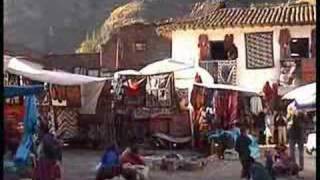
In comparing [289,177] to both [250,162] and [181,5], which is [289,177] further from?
[181,5]

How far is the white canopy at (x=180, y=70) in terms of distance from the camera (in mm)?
4910

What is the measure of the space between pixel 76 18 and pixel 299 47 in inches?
60.5

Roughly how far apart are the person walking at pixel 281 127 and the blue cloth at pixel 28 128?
1755mm

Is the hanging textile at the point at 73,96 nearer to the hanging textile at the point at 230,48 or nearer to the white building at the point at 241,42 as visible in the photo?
the white building at the point at 241,42

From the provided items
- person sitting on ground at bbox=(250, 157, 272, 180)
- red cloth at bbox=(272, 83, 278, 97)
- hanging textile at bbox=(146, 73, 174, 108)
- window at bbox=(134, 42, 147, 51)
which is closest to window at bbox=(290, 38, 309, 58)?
A: red cloth at bbox=(272, 83, 278, 97)

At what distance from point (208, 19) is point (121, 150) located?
1.14 m

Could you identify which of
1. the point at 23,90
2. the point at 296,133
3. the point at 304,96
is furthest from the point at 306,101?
the point at 23,90

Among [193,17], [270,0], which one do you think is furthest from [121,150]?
[270,0]

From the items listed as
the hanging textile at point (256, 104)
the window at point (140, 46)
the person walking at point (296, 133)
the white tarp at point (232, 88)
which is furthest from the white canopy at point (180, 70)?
the person walking at point (296, 133)

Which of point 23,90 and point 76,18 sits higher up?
point 76,18

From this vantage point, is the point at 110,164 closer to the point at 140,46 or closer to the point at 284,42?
the point at 140,46

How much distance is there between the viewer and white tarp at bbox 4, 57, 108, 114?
193 inches

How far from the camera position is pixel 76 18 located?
4.75 metres

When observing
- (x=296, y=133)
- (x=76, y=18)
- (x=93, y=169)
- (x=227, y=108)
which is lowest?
(x=93, y=169)
